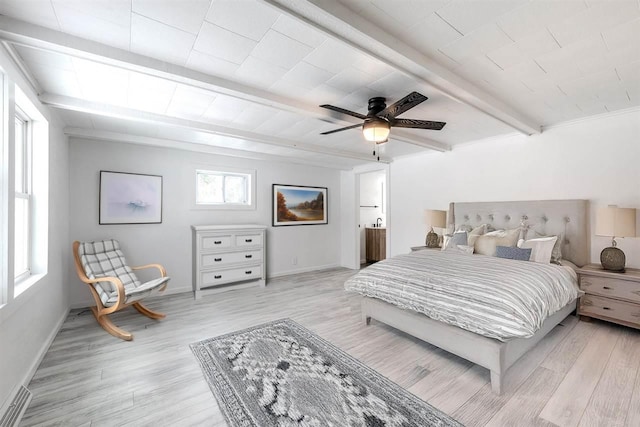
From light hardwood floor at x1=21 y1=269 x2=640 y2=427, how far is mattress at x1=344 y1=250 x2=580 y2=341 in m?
0.39

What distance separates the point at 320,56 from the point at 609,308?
3608mm

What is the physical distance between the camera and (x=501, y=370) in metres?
1.86

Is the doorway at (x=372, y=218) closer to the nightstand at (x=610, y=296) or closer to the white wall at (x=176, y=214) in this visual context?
the white wall at (x=176, y=214)

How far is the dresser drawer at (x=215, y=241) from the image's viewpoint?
13.5 feet

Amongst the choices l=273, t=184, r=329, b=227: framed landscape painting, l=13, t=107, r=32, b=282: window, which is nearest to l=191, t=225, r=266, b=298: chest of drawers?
l=273, t=184, r=329, b=227: framed landscape painting

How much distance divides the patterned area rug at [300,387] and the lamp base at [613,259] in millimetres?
2615

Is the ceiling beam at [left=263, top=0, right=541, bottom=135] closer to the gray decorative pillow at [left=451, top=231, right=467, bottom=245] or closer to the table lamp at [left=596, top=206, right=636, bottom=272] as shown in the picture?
the table lamp at [left=596, top=206, right=636, bottom=272]

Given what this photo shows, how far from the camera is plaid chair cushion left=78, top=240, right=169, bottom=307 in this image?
2.89 m

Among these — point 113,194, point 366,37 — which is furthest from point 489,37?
point 113,194

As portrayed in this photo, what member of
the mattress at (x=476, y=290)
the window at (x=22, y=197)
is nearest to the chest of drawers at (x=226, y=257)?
the window at (x=22, y=197)

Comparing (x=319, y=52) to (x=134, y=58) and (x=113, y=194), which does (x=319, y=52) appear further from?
(x=113, y=194)

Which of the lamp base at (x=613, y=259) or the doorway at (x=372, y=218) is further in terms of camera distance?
the doorway at (x=372, y=218)

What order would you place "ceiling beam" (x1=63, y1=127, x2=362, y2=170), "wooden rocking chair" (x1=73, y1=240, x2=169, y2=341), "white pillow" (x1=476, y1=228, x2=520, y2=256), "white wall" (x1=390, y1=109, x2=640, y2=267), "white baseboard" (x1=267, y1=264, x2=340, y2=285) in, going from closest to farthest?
"wooden rocking chair" (x1=73, y1=240, x2=169, y2=341), "white wall" (x1=390, y1=109, x2=640, y2=267), "white pillow" (x1=476, y1=228, x2=520, y2=256), "ceiling beam" (x1=63, y1=127, x2=362, y2=170), "white baseboard" (x1=267, y1=264, x2=340, y2=285)

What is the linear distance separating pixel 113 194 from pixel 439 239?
4.81 metres
